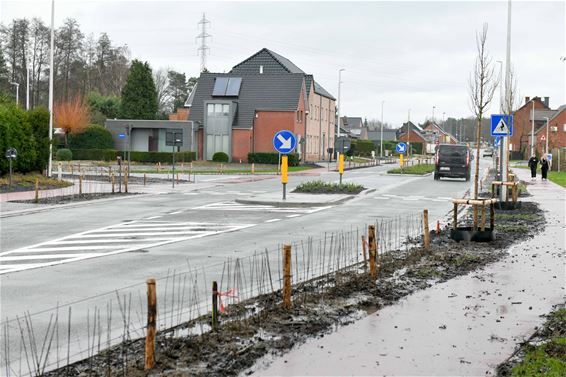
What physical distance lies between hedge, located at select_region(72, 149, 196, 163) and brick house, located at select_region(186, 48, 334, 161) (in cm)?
372

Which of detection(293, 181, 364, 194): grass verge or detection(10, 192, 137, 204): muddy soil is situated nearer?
detection(10, 192, 137, 204): muddy soil

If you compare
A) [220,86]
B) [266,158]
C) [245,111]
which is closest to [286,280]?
[266,158]

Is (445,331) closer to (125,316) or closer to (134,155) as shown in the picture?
(125,316)

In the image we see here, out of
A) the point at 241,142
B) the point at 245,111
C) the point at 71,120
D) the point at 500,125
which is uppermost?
the point at 245,111

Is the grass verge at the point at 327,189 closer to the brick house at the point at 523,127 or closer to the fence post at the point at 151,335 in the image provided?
the fence post at the point at 151,335

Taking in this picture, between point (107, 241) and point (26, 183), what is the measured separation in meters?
16.8

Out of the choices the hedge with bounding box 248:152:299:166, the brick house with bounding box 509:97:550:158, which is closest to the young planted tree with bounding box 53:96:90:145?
the hedge with bounding box 248:152:299:166

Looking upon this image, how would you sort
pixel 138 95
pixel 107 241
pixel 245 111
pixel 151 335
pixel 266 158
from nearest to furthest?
pixel 151 335
pixel 107 241
pixel 266 158
pixel 245 111
pixel 138 95

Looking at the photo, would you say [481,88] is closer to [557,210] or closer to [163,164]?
[557,210]

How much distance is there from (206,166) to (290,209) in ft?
123

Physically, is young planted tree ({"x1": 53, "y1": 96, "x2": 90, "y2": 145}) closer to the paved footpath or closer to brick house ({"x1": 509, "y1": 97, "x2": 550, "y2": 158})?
the paved footpath

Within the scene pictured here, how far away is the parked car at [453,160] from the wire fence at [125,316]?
31461mm

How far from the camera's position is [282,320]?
303 inches

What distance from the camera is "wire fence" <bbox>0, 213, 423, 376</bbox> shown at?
6.47 meters
